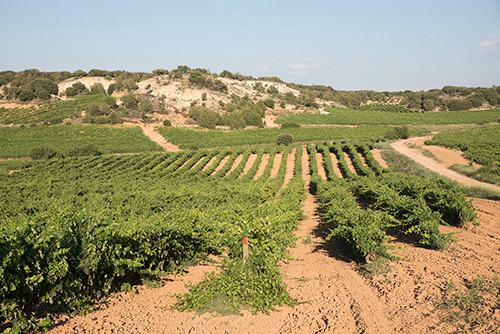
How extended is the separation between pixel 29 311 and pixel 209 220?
5.36 m

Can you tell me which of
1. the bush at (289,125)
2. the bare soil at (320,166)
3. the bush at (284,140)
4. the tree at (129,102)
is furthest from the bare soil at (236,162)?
the tree at (129,102)

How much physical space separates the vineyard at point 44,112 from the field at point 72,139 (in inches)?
384

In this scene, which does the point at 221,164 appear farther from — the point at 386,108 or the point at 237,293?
the point at 386,108

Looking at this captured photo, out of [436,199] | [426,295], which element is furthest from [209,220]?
[436,199]

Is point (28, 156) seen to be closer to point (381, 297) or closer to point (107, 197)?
point (107, 197)

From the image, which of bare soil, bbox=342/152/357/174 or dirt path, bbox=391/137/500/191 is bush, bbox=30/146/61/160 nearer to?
bare soil, bbox=342/152/357/174

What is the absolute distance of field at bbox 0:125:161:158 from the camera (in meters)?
54.8

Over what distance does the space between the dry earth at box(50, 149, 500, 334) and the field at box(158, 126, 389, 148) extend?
167ft

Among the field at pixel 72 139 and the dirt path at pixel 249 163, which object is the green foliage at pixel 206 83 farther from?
the dirt path at pixel 249 163

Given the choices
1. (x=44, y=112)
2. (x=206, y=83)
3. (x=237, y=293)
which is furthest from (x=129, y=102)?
(x=237, y=293)

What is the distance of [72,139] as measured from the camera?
206 ft

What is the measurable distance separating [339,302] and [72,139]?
65.1m

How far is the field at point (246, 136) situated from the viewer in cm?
6141

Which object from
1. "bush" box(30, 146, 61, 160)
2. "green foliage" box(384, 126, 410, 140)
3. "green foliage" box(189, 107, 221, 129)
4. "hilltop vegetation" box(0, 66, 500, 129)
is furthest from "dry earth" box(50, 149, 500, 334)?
"hilltop vegetation" box(0, 66, 500, 129)
